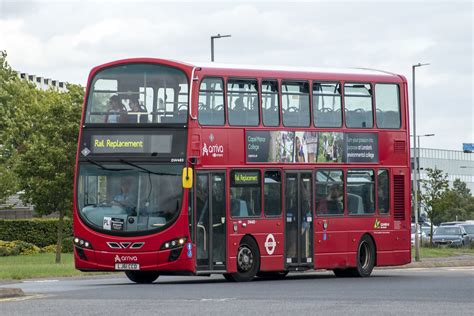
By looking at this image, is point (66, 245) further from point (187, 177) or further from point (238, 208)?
point (187, 177)

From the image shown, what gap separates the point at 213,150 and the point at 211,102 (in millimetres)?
934

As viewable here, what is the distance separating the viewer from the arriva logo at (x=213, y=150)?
27.9 metres

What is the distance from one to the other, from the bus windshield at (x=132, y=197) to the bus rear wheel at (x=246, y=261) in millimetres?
2048

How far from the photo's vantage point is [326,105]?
3059 centimetres

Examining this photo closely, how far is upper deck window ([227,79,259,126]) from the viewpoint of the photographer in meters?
28.6

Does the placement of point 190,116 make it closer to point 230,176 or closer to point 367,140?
point 230,176

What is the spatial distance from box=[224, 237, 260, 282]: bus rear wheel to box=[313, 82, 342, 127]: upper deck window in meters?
3.02

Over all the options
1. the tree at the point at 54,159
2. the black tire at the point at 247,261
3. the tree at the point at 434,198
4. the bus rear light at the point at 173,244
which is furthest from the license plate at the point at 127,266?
the tree at the point at 434,198

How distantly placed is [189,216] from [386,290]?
501 centimetres

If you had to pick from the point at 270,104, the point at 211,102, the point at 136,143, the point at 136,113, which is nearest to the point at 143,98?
the point at 136,113

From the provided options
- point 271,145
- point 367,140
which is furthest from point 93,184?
point 367,140

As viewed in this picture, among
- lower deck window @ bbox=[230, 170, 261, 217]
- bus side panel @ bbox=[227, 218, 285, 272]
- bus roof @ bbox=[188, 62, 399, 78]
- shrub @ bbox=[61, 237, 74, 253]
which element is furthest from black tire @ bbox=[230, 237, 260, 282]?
shrub @ bbox=[61, 237, 74, 253]

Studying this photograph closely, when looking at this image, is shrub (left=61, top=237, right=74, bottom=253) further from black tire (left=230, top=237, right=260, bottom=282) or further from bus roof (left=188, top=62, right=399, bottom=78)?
black tire (left=230, top=237, right=260, bottom=282)

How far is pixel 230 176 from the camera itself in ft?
93.8
